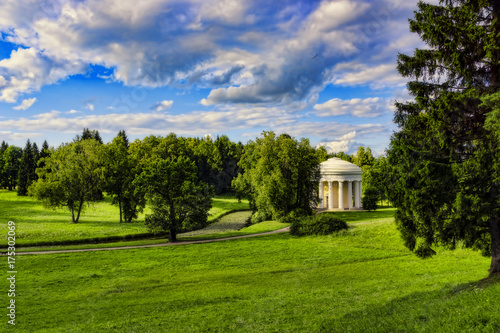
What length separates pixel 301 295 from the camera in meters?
15.7

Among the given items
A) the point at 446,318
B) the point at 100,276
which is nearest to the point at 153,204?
the point at 100,276

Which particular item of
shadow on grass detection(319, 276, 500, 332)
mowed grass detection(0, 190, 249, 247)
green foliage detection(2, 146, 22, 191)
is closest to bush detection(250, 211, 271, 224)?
mowed grass detection(0, 190, 249, 247)

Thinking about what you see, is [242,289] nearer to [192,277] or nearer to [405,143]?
[192,277]

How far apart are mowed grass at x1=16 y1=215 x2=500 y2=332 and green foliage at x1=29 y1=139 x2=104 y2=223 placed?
74.9 feet

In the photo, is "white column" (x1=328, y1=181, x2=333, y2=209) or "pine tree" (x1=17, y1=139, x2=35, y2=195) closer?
"white column" (x1=328, y1=181, x2=333, y2=209)

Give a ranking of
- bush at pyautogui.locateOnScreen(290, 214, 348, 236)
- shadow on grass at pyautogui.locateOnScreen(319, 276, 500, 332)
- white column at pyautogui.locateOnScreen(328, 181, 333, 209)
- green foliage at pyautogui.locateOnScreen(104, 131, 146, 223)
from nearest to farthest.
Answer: shadow on grass at pyautogui.locateOnScreen(319, 276, 500, 332)
bush at pyautogui.locateOnScreen(290, 214, 348, 236)
green foliage at pyautogui.locateOnScreen(104, 131, 146, 223)
white column at pyautogui.locateOnScreen(328, 181, 333, 209)

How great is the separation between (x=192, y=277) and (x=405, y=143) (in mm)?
13489

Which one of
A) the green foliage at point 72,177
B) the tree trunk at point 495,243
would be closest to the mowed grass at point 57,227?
the green foliage at point 72,177

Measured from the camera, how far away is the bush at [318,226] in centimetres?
3453

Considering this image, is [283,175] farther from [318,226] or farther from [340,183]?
[340,183]

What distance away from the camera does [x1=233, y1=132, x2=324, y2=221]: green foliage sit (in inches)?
1734

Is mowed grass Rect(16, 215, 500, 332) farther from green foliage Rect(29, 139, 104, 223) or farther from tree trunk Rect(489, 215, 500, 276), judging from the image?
green foliage Rect(29, 139, 104, 223)

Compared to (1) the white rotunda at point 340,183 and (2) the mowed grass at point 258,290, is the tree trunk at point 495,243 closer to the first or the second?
(2) the mowed grass at point 258,290

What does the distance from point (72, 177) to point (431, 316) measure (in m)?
47.2
